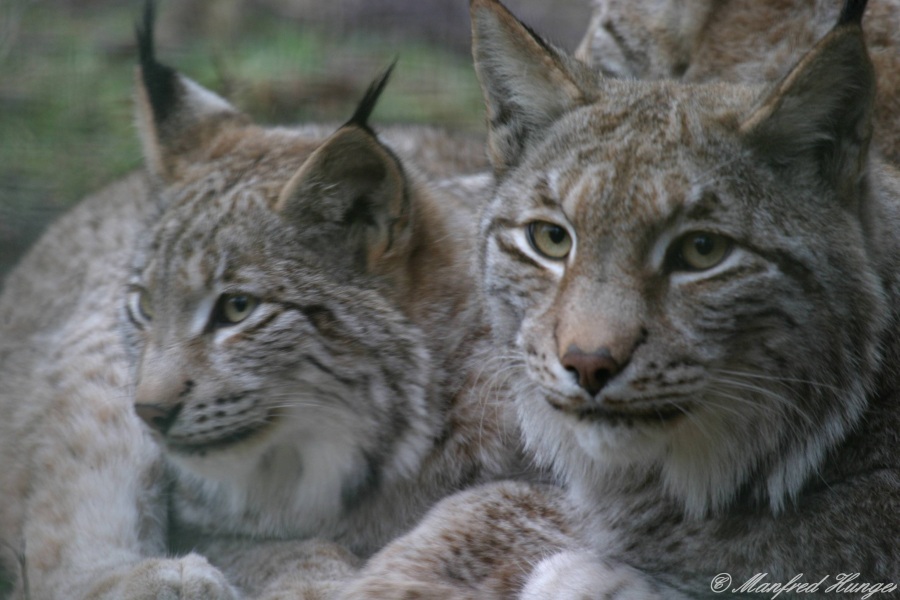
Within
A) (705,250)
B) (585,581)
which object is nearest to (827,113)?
(705,250)

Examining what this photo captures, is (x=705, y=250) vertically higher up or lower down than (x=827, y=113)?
lower down

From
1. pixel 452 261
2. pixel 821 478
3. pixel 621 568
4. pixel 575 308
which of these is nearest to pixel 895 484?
pixel 821 478

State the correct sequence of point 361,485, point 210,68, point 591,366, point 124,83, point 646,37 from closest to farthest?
point 591,366 < point 361,485 < point 646,37 < point 124,83 < point 210,68

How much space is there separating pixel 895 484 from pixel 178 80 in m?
2.71

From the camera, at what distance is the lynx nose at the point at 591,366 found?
8.36 feet

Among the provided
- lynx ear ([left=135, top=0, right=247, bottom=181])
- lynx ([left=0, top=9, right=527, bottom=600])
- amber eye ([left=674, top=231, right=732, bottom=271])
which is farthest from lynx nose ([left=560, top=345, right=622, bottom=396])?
lynx ear ([left=135, top=0, right=247, bottom=181])

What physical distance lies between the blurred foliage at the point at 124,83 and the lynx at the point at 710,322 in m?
2.63

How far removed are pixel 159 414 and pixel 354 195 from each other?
34.1 inches

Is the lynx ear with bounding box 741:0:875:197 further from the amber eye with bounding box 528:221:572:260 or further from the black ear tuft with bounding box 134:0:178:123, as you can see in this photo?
the black ear tuft with bounding box 134:0:178:123

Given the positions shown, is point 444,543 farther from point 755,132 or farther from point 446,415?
point 755,132

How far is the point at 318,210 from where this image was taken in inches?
139

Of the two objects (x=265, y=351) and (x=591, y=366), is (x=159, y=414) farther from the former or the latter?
(x=591, y=366)

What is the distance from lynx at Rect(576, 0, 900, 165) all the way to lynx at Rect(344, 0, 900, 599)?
1.25 meters

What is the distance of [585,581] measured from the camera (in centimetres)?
295
